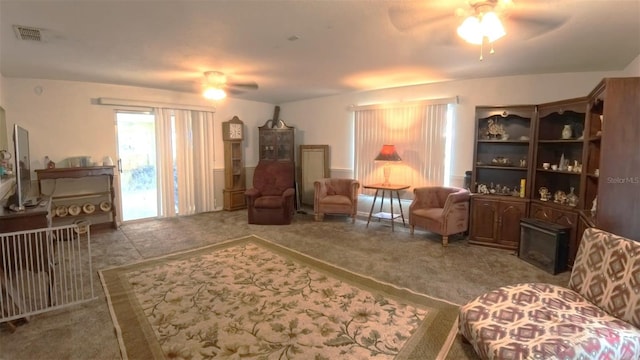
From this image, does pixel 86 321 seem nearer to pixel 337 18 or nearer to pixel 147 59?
pixel 147 59

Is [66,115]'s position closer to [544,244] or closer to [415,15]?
[415,15]

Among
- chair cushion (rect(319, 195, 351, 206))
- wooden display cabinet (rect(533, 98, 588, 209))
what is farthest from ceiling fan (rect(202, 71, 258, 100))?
wooden display cabinet (rect(533, 98, 588, 209))

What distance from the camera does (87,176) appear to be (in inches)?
190

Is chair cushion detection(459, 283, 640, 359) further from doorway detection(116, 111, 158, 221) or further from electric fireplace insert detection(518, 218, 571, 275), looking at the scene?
doorway detection(116, 111, 158, 221)

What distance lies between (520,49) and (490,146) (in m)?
1.74

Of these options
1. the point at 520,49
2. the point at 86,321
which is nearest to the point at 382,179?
the point at 520,49

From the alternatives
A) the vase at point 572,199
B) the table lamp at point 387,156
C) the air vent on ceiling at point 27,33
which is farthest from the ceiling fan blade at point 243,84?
the vase at point 572,199

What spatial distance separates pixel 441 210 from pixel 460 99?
5.73 feet

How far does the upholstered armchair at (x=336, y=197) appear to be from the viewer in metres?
5.54

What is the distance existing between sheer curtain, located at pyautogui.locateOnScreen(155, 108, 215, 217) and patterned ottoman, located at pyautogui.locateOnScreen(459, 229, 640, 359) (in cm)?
535

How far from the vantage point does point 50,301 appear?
274 centimetres

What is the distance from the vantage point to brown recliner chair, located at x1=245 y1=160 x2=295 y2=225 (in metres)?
5.39

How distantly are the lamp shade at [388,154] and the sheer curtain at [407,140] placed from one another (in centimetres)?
28

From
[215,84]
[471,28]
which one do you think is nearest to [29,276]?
[215,84]
